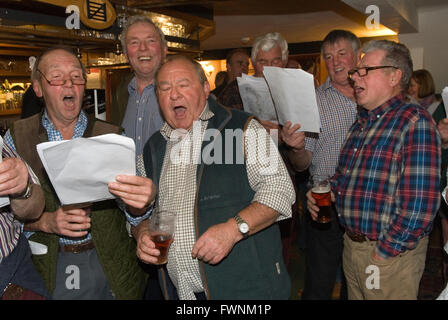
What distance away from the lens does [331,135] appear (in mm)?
2662

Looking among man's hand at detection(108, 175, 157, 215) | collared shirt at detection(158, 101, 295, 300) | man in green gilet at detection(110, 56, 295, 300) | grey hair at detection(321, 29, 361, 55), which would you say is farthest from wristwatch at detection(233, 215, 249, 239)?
grey hair at detection(321, 29, 361, 55)

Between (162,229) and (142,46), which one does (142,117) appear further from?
(162,229)

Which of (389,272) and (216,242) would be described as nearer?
(216,242)

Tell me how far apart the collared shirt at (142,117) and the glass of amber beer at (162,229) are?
966 mm

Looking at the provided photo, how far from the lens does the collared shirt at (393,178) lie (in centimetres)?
175

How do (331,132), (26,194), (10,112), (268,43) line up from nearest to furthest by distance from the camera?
(26,194)
(331,132)
(268,43)
(10,112)

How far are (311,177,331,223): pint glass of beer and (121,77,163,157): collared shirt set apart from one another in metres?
1.02

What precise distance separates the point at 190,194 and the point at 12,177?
70 centimetres

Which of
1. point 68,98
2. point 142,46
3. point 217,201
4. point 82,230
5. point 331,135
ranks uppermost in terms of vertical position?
point 142,46

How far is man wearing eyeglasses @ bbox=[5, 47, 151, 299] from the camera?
183cm

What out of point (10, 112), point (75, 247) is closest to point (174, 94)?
point (75, 247)

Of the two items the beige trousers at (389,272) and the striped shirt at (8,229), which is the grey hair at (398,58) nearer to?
the beige trousers at (389,272)

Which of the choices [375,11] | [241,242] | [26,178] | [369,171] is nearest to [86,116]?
[26,178]
